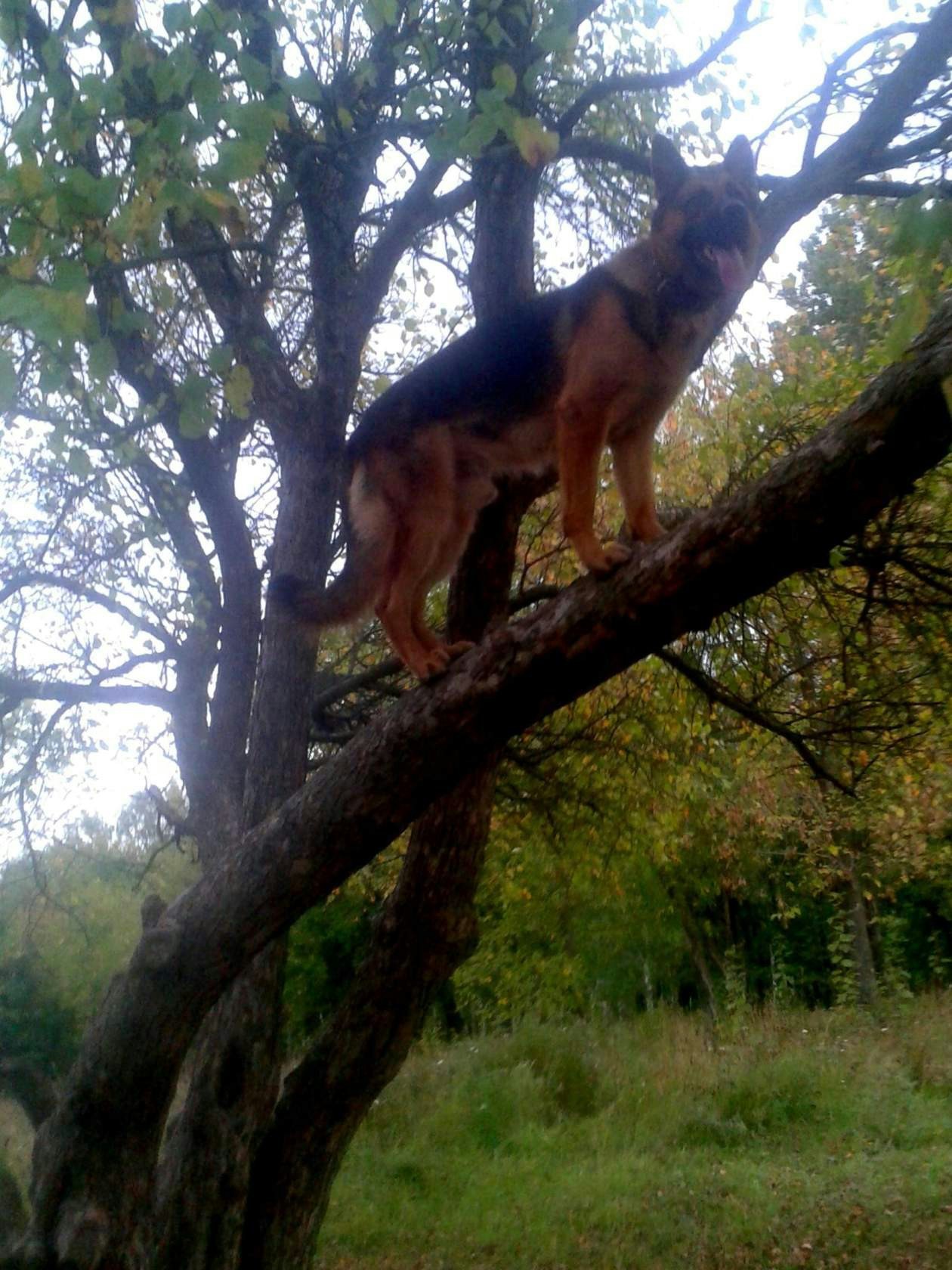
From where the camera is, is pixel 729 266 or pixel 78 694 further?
pixel 78 694

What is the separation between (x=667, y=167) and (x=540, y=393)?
1.24 m

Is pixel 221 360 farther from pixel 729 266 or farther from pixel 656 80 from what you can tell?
pixel 656 80

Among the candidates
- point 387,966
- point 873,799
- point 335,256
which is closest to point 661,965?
point 873,799

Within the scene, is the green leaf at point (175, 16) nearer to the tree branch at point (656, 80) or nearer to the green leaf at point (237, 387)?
the green leaf at point (237, 387)

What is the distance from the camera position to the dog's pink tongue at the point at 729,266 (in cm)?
482

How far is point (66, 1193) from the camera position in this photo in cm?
425

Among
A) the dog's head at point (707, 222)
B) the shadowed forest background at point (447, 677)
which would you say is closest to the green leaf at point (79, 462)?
the shadowed forest background at point (447, 677)

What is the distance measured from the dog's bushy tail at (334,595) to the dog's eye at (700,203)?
6.96ft

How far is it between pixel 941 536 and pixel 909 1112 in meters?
6.96

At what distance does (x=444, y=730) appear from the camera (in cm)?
380

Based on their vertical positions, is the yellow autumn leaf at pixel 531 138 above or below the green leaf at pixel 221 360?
above

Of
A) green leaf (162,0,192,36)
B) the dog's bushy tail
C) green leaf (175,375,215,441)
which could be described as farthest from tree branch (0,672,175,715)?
green leaf (162,0,192,36)

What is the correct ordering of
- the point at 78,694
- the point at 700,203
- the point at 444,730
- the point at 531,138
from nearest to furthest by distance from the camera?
the point at 531,138 < the point at 444,730 < the point at 700,203 < the point at 78,694

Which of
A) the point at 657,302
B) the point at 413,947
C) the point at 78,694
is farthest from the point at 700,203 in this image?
the point at 78,694
